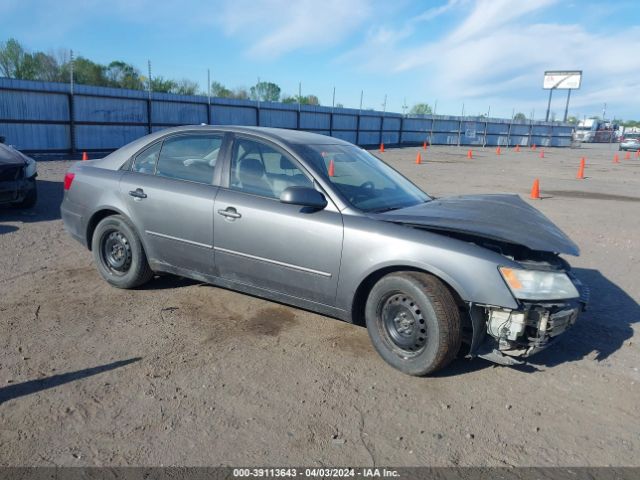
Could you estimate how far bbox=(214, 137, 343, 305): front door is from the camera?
3.82m

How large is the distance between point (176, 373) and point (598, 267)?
5.42m

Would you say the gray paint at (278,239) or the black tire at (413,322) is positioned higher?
the gray paint at (278,239)

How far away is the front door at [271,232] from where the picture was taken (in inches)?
150

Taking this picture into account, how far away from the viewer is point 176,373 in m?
3.49

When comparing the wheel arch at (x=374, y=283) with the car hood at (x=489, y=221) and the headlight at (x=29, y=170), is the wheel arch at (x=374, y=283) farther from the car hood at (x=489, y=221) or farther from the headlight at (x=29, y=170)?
the headlight at (x=29, y=170)

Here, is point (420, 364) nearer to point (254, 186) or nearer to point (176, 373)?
point (176, 373)

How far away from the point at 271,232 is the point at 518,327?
1.92 m

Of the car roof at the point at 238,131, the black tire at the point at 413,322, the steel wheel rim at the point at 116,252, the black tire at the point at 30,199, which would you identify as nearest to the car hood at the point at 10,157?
the black tire at the point at 30,199

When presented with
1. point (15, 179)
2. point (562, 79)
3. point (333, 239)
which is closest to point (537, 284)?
point (333, 239)

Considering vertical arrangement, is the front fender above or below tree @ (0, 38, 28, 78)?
below

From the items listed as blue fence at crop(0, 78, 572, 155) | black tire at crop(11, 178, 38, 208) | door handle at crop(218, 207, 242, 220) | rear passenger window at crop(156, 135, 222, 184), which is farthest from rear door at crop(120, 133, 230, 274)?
blue fence at crop(0, 78, 572, 155)

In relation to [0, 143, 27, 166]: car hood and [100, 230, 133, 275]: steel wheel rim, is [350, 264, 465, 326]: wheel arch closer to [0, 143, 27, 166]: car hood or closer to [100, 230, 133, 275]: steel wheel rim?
[100, 230, 133, 275]: steel wheel rim

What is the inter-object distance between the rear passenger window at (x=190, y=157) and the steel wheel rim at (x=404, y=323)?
1946 millimetres

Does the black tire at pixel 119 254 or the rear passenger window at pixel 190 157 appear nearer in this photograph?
the rear passenger window at pixel 190 157
